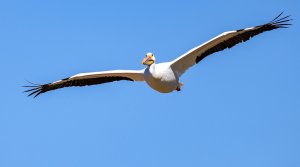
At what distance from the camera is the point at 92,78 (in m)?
17.9

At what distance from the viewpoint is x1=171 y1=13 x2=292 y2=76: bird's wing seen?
1639 cm

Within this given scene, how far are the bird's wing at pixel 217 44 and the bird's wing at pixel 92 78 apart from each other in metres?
0.91

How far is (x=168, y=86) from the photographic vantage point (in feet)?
54.3

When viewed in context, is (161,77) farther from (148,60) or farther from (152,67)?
(148,60)

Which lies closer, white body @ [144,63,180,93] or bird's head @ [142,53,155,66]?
white body @ [144,63,180,93]

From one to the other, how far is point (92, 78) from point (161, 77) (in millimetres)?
2220

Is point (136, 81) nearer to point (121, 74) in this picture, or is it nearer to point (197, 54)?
point (121, 74)

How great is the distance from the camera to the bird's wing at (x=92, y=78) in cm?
1730

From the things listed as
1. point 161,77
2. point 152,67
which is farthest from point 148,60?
point 161,77

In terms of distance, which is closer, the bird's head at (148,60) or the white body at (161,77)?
the white body at (161,77)

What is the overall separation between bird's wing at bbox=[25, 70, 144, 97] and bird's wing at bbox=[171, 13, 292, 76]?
91cm

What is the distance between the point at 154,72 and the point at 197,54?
1131 mm

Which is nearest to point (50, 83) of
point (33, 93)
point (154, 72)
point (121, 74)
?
point (33, 93)

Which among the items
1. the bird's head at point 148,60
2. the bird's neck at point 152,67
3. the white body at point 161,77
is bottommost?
the white body at point 161,77
